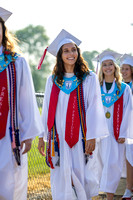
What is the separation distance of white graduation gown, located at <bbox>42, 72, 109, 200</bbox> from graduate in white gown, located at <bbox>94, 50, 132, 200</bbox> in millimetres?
1078

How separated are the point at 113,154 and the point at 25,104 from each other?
2.82 metres

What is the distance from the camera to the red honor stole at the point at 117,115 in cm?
564

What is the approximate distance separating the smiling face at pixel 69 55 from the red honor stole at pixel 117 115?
1.38 meters

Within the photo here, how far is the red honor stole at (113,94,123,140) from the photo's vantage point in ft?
18.5

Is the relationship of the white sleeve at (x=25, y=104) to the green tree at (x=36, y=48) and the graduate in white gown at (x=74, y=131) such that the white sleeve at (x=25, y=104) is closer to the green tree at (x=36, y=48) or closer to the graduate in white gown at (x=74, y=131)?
the graduate in white gown at (x=74, y=131)

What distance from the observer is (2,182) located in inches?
121

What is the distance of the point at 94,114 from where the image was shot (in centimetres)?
441

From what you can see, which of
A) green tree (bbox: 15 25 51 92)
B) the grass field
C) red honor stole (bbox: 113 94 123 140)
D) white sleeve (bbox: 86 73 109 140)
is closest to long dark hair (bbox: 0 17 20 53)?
white sleeve (bbox: 86 73 109 140)

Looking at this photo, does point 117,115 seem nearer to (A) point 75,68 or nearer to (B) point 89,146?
(A) point 75,68

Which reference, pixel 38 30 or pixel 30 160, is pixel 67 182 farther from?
pixel 38 30

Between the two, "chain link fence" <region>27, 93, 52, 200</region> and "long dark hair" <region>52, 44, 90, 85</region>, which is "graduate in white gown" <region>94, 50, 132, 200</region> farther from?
"long dark hair" <region>52, 44, 90, 85</region>

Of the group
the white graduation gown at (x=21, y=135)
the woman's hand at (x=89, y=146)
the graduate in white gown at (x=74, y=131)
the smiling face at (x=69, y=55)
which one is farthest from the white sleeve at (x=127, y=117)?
the white graduation gown at (x=21, y=135)

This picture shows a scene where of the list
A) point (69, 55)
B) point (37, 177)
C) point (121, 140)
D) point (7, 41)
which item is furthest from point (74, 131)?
point (37, 177)

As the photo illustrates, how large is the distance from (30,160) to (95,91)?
2.48 metres
